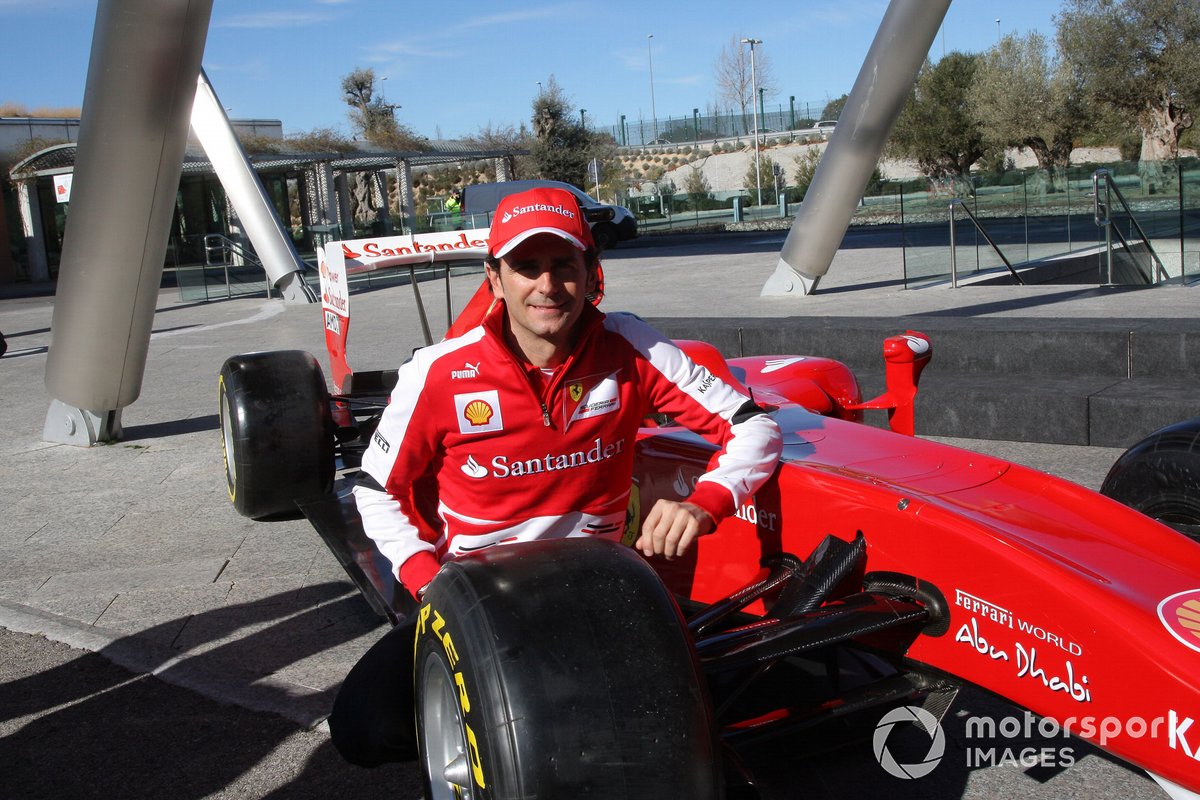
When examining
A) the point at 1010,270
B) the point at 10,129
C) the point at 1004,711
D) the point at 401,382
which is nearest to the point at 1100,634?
the point at 1004,711

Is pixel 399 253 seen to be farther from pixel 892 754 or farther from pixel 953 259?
pixel 953 259

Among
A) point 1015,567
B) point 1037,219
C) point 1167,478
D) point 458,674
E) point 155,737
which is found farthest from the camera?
point 1037,219

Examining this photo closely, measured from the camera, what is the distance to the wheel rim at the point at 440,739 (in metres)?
2.49

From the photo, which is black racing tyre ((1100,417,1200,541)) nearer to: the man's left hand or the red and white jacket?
the red and white jacket

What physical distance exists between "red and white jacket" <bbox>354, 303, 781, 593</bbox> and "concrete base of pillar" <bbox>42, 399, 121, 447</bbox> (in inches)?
237

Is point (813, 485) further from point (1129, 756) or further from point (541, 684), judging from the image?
point (541, 684)

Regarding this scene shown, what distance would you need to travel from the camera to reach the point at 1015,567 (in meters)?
2.79

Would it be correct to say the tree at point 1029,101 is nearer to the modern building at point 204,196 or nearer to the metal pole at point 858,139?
the modern building at point 204,196

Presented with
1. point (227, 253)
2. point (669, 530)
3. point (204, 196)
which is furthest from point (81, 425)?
point (204, 196)

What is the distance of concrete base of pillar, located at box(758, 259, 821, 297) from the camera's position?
1421 cm

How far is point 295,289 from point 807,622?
1894 centimetres

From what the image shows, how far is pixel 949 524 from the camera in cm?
296

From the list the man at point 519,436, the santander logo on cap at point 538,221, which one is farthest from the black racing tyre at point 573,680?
the santander logo on cap at point 538,221

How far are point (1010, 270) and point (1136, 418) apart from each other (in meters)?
10.1
